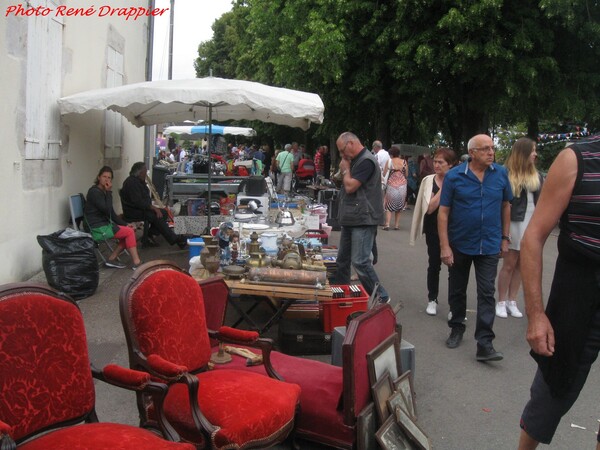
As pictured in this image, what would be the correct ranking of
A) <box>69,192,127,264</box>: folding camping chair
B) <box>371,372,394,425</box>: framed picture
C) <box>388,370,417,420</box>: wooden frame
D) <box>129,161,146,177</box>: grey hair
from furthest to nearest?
<box>129,161,146,177</box>: grey hair
<box>69,192,127,264</box>: folding camping chair
<box>388,370,417,420</box>: wooden frame
<box>371,372,394,425</box>: framed picture

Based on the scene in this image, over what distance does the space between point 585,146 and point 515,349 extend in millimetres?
3374

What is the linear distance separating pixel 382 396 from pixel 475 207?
7.68ft

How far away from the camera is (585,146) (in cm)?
249

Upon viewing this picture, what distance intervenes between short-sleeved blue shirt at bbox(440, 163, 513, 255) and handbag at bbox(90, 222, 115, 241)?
473cm

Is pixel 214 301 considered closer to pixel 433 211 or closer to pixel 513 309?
pixel 433 211

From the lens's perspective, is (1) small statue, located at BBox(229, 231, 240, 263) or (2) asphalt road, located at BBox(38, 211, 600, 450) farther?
(1) small statue, located at BBox(229, 231, 240, 263)

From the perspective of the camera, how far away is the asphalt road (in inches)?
Result: 150

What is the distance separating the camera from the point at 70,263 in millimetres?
6570

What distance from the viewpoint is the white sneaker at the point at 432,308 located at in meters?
Answer: 6.45

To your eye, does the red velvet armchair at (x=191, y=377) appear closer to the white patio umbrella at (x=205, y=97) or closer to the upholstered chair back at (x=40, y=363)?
the upholstered chair back at (x=40, y=363)

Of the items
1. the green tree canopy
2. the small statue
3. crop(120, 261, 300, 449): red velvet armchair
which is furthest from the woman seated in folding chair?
the green tree canopy

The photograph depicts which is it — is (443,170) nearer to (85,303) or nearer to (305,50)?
(85,303)

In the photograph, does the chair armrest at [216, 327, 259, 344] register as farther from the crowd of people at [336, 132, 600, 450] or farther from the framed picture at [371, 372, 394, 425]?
the crowd of people at [336, 132, 600, 450]

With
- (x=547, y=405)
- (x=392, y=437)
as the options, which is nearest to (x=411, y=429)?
(x=392, y=437)
